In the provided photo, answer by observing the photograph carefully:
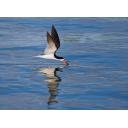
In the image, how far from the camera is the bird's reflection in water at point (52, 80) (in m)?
12.5

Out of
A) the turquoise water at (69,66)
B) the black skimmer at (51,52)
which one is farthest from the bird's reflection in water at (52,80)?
the black skimmer at (51,52)

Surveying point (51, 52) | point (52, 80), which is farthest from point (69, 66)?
point (52, 80)

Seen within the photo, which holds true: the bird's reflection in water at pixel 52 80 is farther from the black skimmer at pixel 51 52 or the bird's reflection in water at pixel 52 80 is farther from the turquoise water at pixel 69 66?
the black skimmer at pixel 51 52

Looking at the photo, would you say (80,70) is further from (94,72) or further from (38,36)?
(38,36)

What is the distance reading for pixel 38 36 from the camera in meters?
16.1

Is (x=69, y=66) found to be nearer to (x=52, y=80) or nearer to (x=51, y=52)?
(x=51, y=52)

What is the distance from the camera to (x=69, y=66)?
586 inches

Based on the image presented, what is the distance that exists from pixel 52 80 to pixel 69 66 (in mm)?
1097

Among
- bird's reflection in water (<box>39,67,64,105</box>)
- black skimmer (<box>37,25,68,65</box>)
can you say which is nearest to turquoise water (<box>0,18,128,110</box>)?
bird's reflection in water (<box>39,67,64,105</box>)

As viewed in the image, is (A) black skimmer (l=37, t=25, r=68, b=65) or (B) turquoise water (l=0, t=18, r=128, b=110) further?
(A) black skimmer (l=37, t=25, r=68, b=65)

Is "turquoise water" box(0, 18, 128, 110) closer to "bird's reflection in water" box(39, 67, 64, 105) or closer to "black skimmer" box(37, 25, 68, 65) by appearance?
"bird's reflection in water" box(39, 67, 64, 105)

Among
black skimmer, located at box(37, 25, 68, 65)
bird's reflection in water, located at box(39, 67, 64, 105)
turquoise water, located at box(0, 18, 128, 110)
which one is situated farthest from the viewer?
black skimmer, located at box(37, 25, 68, 65)

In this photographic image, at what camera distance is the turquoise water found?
1235cm
